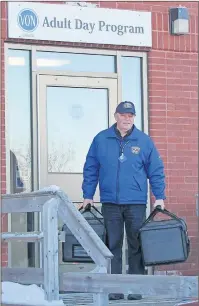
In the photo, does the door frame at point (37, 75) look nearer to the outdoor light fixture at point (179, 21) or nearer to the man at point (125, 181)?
the outdoor light fixture at point (179, 21)

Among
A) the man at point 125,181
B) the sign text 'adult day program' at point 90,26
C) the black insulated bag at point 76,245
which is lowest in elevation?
the black insulated bag at point 76,245

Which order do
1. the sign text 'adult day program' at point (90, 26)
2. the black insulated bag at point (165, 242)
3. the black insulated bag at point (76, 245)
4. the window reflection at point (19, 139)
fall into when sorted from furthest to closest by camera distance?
1. the sign text 'adult day program' at point (90, 26)
2. the window reflection at point (19, 139)
3. the black insulated bag at point (76, 245)
4. the black insulated bag at point (165, 242)

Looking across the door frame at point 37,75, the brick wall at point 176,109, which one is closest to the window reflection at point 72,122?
the door frame at point 37,75

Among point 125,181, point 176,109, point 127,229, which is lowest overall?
point 127,229

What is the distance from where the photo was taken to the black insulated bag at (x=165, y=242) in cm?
752

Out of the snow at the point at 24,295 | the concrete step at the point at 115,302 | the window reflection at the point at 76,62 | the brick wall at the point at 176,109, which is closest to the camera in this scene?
the snow at the point at 24,295

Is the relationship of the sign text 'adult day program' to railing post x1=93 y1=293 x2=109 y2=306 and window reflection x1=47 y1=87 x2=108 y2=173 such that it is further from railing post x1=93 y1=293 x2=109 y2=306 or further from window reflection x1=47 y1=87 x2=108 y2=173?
railing post x1=93 y1=293 x2=109 y2=306

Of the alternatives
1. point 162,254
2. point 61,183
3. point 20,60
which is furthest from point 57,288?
point 20,60

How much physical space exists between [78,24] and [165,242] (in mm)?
3643

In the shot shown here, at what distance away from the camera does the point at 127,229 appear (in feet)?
26.7

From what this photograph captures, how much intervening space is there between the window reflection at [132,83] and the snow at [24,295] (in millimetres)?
3459

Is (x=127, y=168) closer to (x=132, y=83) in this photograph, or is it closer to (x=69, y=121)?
(x=69, y=121)

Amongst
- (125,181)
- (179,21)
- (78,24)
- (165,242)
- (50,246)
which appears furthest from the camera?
(179,21)

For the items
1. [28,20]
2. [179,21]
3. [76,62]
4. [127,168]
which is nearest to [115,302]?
[127,168]
